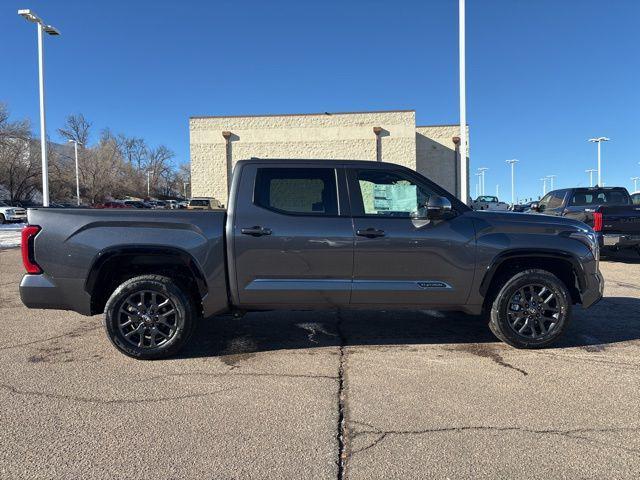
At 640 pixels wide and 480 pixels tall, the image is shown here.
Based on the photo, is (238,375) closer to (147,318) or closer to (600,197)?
(147,318)

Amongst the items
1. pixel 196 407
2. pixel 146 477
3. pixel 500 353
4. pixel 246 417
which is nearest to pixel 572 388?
pixel 500 353

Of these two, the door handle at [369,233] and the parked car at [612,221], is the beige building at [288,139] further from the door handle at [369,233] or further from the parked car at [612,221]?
the door handle at [369,233]

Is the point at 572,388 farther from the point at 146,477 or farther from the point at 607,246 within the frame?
the point at 607,246

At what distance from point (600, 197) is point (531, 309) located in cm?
989

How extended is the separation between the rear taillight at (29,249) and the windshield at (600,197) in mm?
12406

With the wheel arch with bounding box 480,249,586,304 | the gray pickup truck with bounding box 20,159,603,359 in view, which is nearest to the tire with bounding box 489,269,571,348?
A: the gray pickup truck with bounding box 20,159,603,359

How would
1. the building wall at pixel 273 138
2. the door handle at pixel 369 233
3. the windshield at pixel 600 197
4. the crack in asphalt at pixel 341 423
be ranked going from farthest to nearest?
the building wall at pixel 273 138
the windshield at pixel 600 197
the door handle at pixel 369 233
the crack in asphalt at pixel 341 423

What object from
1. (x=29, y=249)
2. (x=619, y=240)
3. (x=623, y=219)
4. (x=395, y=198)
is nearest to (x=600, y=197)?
(x=623, y=219)

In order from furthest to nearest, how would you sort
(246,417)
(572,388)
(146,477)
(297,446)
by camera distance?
(572,388), (246,417), (297,446), (146,477)

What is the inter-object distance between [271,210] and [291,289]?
80 cm

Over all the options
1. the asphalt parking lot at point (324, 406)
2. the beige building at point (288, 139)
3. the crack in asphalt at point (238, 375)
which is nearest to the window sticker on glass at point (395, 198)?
the asphalt parking lot at point (324, 406)

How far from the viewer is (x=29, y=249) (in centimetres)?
441

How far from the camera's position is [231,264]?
4.48 meters

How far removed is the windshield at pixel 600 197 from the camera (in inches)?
493
